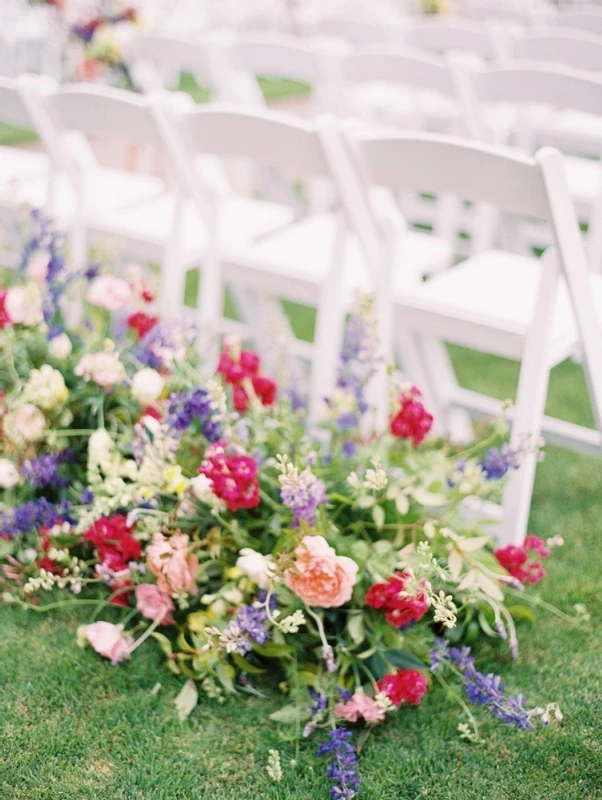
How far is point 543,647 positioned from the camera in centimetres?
197

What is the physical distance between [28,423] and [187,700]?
28.4 inches

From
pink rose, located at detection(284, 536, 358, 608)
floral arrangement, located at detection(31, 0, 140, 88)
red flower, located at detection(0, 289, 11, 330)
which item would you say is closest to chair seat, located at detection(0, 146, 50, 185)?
floral arrangement, located at detection(31, 0, 140, 88)

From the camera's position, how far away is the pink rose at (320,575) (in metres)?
1.63

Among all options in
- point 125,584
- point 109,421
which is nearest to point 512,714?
point 125,584

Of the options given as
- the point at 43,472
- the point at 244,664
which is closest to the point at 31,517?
the point at 43,472

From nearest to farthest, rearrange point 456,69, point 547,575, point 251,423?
1. point 251,423
2. point 547,575
3. point 456,69

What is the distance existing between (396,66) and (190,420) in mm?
1927

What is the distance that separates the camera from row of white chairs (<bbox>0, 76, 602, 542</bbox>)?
6.48 feet

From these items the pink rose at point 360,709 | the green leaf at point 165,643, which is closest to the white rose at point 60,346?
the green leaf at point 165,643

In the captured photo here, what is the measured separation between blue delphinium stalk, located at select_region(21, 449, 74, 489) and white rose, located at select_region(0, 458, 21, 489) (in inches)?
0.8

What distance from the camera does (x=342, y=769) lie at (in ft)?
5.15

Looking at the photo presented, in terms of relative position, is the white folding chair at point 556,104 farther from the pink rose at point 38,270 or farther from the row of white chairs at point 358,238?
the pink rose at point 38,270

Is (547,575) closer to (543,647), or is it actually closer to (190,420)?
(543,647)

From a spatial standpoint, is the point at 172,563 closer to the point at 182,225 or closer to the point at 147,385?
the point at 147,385
